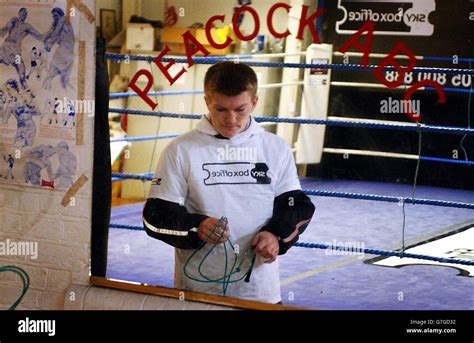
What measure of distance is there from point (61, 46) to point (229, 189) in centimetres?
81

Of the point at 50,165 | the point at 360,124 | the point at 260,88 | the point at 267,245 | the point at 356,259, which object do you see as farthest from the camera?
the point at 356,259

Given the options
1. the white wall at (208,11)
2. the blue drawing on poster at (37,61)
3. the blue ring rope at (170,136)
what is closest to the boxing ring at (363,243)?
the blue ring rope at (170,136)

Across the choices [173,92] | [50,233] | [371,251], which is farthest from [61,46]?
[371,251]

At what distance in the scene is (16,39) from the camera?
3.46 metres

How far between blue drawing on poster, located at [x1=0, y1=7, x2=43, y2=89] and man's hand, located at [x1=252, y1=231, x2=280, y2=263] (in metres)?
1.04

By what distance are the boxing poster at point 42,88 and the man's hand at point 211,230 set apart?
625 mm

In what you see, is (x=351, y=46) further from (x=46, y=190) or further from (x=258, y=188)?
(x=46, y=190)

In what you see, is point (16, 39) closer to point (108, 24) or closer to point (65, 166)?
point (108, 24)

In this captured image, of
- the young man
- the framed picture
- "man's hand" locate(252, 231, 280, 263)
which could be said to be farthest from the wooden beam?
the framed picture

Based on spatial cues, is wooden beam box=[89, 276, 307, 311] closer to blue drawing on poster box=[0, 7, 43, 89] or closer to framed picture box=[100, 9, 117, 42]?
blue drawing on poster box=[0, 7, 43, 89]

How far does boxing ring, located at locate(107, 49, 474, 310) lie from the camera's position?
338 cm

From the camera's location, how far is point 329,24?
3.25 m
